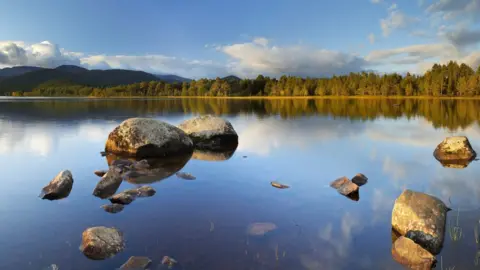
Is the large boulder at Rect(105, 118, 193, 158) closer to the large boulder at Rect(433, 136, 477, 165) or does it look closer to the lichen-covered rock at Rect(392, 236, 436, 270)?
the lichen-covered rock at Rect(392, 236, 436, 270)

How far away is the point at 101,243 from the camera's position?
324 inches

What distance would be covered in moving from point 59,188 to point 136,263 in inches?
288

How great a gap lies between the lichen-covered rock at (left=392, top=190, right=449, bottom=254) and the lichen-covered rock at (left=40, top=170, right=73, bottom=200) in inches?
460

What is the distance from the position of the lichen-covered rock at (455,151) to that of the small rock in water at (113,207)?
1785 cm

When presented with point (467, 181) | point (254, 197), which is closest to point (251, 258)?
point (254, 197)

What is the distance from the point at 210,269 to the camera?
7.36 m

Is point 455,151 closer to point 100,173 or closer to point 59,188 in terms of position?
point 100,173

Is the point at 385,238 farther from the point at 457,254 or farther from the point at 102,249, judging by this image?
the point at 102,249

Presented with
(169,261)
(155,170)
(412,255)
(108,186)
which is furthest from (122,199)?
(412,255)

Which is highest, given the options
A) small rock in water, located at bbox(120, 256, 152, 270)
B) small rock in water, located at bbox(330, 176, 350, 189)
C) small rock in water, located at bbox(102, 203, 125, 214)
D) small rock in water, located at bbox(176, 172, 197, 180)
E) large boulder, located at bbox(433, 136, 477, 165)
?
large boulder, located at bbox(433, 136, 477, 165)

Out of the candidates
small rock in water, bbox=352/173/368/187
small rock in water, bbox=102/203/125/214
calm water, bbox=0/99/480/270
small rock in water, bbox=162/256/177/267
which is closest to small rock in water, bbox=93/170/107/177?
calm water, bbox=0/99/480/270

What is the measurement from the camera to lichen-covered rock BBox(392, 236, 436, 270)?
24.8ft

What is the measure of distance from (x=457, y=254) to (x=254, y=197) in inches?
256

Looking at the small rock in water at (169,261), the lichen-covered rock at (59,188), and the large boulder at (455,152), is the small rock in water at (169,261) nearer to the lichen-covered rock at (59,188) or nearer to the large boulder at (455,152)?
the lichen-covered rock at (59,188)
